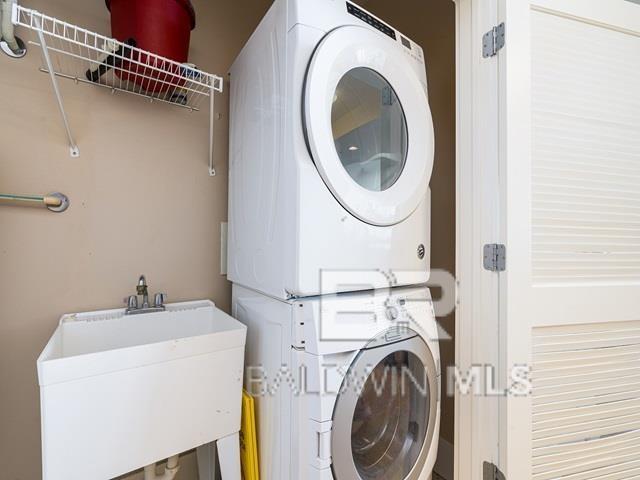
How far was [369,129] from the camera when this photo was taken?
126cm

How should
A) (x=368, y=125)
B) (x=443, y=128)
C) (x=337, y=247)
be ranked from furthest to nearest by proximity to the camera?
(x=443, y=128) → (x=368, y=125) → (x=337, y=247)

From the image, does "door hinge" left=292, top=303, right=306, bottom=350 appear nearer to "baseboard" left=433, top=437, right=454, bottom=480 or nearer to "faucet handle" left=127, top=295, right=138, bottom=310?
"faucet handle" left=127, top=295, right=138, bottom=310

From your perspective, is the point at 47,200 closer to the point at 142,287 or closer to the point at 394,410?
Result: the point at 142,287

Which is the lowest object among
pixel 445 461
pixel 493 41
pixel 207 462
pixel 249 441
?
pixel 445 461

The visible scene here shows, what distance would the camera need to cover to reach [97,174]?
1.37 m

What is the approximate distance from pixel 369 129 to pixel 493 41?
0.53 meters

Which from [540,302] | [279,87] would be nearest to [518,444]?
[540,302]

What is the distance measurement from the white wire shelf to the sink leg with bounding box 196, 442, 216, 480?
4.65ft

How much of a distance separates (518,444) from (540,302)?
0.50m

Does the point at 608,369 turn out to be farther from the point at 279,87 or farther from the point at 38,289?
the point at 38,289

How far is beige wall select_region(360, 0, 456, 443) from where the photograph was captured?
6.15ft

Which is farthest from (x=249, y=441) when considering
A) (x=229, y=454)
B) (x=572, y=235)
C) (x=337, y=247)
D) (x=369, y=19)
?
(x=369, y=19)

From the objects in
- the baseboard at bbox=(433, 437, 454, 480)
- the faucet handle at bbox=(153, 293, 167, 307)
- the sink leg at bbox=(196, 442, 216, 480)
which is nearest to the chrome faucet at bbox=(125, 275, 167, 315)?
the faucet handle at bbox=(153, 293, 167, 307)

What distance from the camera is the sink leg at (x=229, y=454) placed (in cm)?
111
